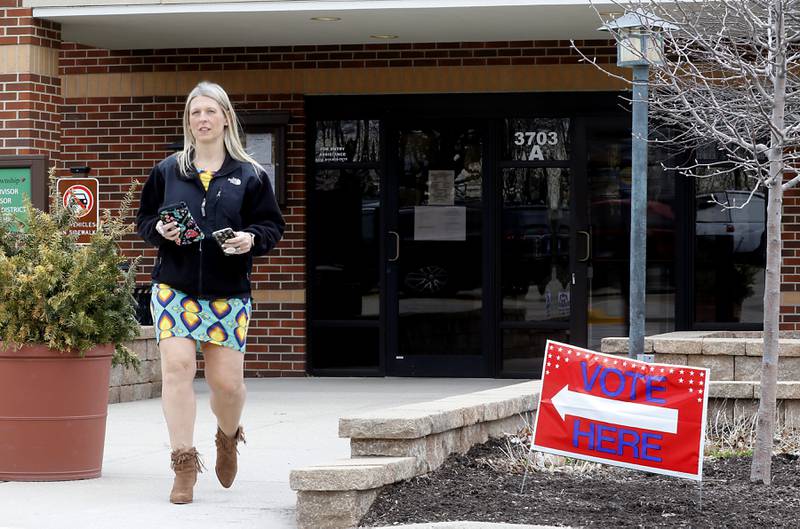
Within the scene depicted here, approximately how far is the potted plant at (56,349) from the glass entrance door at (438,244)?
654 centimetres

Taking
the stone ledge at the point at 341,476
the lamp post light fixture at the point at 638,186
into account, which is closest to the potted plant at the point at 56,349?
the stone ledge at the point at 341,476

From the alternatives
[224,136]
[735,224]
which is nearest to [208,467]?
[224,136]

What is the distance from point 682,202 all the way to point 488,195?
1.83 metres

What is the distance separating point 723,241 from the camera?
13008 mm

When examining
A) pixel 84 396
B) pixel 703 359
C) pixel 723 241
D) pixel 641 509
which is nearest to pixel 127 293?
pixel 84 396

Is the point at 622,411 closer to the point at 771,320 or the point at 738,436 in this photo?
the point at 771,320

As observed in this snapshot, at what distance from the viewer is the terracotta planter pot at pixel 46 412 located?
6805 millimetres

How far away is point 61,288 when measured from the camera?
686cm

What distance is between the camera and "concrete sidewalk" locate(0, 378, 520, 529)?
19.7ft

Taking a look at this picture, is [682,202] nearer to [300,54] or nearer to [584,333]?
[584,333]

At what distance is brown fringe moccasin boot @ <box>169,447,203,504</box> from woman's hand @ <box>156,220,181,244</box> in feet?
3.17

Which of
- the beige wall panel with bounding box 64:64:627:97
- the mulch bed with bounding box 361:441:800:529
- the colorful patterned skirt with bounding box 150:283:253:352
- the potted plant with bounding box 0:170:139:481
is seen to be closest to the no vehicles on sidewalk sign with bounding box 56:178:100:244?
the beige wall panel with bounding box 64:64:627:97

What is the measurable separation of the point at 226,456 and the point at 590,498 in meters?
1.76

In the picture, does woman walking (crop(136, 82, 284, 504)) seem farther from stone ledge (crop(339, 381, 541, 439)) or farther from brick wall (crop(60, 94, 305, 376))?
brick wall (crop(60, 94, 305, 376))
